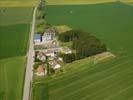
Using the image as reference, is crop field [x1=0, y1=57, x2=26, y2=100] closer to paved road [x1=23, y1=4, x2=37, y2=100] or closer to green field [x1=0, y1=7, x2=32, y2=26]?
paved road [x1=23, y1=4, x2=37, y2=100]

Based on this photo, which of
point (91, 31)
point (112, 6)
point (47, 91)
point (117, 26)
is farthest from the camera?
point (112, 6)

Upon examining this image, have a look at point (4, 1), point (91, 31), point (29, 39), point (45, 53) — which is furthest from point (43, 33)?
point (4, 1)

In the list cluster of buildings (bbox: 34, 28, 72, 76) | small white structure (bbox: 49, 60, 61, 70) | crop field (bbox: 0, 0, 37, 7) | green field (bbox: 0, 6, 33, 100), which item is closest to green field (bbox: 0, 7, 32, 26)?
green field (bbox: 0, 6, 33, 100)

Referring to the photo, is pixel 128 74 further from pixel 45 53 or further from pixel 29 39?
pixel 29 39

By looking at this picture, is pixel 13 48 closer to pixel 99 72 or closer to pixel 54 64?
pixel 54 64

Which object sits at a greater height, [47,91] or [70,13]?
[70,13]

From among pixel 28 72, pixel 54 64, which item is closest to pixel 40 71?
pixel 28 72


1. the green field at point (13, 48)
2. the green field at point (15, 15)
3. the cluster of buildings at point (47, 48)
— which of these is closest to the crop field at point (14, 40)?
the green field at point (13, 48)
